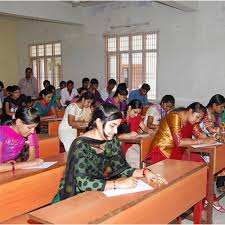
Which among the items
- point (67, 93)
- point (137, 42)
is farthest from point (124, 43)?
point (67, 93)

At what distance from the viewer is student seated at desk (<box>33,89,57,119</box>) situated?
516 cm

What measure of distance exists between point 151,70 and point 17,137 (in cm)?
559

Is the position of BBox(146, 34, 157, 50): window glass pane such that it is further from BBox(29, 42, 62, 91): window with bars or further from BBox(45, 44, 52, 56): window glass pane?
BBox(45, 44, 52, 56): window glass pane

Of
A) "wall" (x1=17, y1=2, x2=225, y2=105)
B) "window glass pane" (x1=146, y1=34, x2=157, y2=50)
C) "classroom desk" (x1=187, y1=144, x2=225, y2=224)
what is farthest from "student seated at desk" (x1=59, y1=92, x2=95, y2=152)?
"window glass pane" (x1=146, y1=34, x2=157, y2=50)

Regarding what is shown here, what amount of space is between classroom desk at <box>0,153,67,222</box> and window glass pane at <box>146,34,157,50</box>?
5.41 metres

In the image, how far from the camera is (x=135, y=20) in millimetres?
7703

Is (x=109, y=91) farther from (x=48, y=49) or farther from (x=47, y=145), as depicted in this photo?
(x=47, y=145)

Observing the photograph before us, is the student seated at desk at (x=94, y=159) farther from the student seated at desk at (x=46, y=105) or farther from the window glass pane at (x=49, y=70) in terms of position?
the window glass pane at (x=49, y=70)

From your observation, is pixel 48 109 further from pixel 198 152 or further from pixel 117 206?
pixel 117 206

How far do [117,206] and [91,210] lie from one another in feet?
0.42

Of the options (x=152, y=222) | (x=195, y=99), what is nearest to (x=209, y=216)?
(x=152, y=222)

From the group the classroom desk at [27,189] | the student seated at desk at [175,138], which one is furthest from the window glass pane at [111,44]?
the classroom desk at [27,189]

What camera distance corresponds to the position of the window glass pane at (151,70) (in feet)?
24.8

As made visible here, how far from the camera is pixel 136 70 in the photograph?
793 cm
